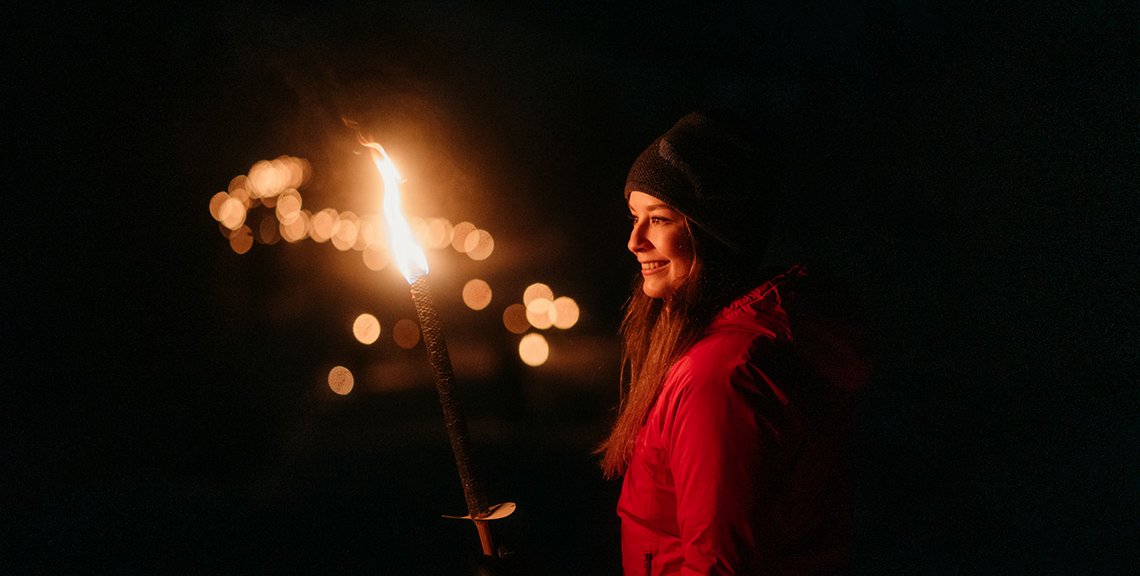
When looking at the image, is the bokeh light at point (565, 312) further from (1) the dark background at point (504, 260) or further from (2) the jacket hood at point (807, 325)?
(2) the jacket hood at point (807, 325)

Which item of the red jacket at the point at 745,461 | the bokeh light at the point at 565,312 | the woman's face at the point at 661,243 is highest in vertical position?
the woman's face at the point at 661,243

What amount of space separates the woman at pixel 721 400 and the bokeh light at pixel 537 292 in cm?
149

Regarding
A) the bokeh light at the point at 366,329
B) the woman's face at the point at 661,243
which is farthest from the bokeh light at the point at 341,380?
the woman's face at the point at 661,243

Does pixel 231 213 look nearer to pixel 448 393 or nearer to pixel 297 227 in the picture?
pixel 297 227

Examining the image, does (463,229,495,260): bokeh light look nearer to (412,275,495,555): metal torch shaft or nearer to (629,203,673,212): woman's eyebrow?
(629,203,673,212): woman's eyebrow

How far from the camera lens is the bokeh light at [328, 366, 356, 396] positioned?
3168 millimetres

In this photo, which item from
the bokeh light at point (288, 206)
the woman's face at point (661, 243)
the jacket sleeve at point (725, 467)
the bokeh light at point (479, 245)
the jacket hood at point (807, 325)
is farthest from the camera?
the bokeh light at point (479, 245)

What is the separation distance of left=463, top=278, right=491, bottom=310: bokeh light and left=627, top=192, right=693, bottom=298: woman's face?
1776 millimetres

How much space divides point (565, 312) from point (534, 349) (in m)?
0.32

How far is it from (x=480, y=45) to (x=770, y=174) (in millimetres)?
1943

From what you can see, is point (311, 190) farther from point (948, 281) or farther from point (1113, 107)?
point (1113, 107)

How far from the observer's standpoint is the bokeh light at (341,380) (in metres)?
3.17

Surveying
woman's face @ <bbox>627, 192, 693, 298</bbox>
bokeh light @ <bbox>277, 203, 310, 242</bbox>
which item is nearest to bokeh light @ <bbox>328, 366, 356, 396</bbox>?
bokeh light @ <bbox>277, 203, 310, 242</bbox>

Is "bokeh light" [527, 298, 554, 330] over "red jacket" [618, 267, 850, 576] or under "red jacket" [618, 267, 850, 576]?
over
